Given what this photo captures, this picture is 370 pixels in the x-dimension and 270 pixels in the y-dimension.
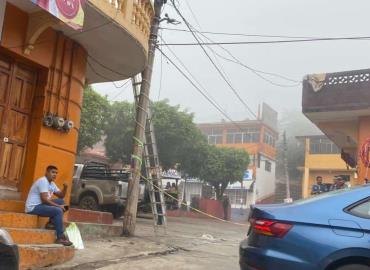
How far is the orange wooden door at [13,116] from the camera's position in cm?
870

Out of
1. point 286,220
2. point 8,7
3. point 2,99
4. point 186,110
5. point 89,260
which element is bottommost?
point 89,260

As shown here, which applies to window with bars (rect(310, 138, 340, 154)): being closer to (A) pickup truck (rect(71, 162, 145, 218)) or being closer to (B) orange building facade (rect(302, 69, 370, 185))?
(B) orange building facade (rect(302, 69, 370, 185))

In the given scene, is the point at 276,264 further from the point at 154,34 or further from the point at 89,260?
the point at 154,34

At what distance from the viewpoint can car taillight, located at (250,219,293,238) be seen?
192 inches

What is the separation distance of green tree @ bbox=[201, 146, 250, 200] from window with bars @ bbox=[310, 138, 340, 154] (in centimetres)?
597

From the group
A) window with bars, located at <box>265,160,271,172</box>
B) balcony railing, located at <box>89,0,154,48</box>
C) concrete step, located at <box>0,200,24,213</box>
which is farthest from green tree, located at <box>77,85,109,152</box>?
window with bars, located at <box>265,160,271,172</box>

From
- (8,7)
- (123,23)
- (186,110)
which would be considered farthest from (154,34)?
(186,110)

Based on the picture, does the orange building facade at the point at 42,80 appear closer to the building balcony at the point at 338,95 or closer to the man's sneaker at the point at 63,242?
the man's sneaker at the point at 63,242


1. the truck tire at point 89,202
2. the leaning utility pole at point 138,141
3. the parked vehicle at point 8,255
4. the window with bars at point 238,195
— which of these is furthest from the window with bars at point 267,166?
the parked vehicle at point 8,255

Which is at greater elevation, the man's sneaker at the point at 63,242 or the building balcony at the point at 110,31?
the building balcony at the point at 110,31

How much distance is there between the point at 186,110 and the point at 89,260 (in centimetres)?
2401

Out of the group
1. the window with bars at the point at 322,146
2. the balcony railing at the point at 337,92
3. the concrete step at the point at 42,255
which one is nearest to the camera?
the concrete step at the point at 42,255

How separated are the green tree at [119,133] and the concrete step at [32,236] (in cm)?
2099

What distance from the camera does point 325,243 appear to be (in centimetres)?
471
